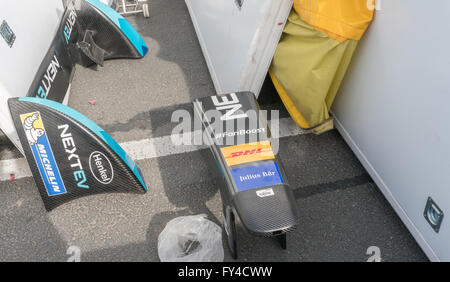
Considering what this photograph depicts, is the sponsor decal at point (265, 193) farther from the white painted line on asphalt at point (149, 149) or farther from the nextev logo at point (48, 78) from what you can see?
the nextev logo at point (48, 78)

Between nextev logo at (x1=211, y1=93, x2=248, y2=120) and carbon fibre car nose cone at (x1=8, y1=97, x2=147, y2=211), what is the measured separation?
0.64 metres

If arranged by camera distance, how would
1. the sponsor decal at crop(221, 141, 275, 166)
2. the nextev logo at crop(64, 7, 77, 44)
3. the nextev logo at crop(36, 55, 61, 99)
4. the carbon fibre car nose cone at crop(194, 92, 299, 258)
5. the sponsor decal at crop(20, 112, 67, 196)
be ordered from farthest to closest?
the nextev logo at crop(64, 7, 77, 44) < the nextev logo at crop(36, 55, 61, 99) < the sponsor decal at crop(20, 112, 67, 196) < the sponsor decal at crop(221, 141, 275, 166) < the carbon fibre car nose cone at crop(194, 92, 299, 258)

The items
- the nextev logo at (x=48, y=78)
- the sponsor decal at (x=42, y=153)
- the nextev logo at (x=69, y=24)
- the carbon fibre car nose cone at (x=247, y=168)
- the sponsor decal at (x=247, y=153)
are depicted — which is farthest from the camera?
the nextev logo at (x=69, y=24)

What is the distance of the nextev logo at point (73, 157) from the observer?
2.20 m

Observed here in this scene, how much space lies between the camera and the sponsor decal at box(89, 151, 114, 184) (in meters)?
2.25

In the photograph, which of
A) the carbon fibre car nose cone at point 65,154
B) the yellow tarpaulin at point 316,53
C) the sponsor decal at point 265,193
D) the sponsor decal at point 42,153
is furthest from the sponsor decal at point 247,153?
the sponsor decal at point 42,153

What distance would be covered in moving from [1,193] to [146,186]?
0.93 metres

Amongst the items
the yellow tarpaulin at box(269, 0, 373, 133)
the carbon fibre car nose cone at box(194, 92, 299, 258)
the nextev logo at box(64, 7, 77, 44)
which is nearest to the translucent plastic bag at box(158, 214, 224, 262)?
the carbon fibre car nose cone at box(194, 92, 299, 258)

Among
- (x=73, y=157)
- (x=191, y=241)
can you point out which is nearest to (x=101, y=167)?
(x=73, y=157)

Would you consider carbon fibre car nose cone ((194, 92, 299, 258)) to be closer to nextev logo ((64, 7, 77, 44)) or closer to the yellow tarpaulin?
the yellow tarpaulin

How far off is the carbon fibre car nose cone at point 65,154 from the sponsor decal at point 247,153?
649 millimetres

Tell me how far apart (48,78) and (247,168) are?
1.62 m

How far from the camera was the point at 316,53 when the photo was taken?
2.25m
